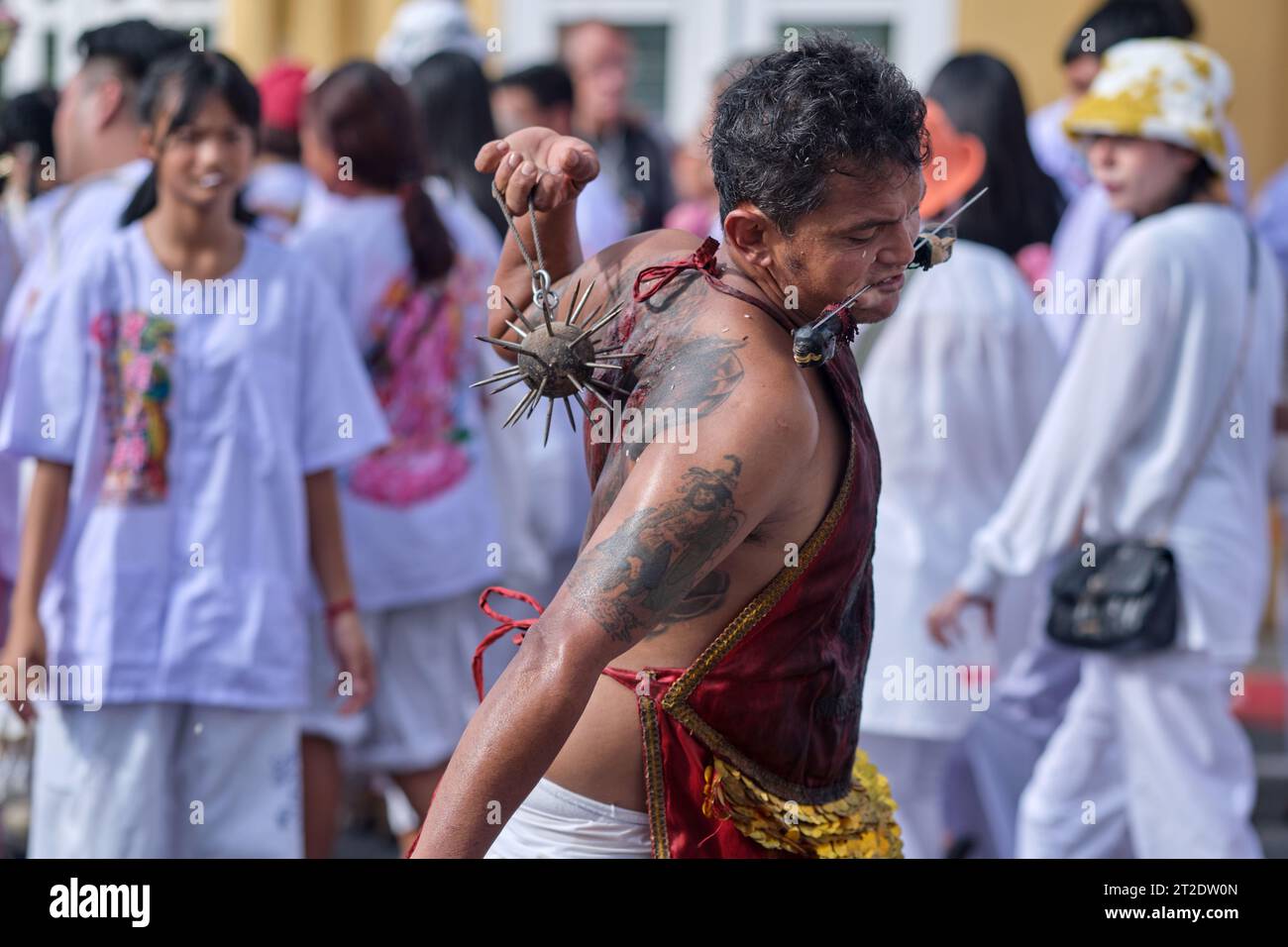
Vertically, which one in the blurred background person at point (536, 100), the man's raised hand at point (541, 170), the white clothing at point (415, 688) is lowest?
the white clothing at point (415, 688)

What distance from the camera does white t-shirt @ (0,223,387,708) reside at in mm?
3789

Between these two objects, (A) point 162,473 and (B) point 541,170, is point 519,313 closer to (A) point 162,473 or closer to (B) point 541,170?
(B) point 541,170

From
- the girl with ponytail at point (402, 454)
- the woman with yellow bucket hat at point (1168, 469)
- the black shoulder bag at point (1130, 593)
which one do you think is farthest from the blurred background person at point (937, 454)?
the girl with ponytail at point (402, 454)

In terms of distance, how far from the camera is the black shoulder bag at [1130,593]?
160 inches

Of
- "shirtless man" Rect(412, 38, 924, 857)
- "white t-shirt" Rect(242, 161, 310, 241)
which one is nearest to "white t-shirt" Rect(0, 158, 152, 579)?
"white t-shirt" Rect(242, 161, 310, 241)

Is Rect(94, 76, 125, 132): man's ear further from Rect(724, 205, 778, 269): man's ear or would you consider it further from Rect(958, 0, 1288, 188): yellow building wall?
Rect(958, 0, 1288, 188): yellow building wall

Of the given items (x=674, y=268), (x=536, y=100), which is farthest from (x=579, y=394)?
(x=536, y=100)

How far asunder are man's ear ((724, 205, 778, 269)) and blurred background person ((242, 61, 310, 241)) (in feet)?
12.4

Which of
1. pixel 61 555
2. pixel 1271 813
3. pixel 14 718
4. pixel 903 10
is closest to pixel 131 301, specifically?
pixel 61 555

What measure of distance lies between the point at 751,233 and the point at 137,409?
1.95 metres

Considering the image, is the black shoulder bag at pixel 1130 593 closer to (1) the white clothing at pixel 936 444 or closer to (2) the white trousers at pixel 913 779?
(1) the white clothing at pixel 936 444

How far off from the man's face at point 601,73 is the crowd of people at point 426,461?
2.42m

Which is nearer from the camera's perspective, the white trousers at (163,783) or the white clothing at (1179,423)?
the white trousers at (163,783)
